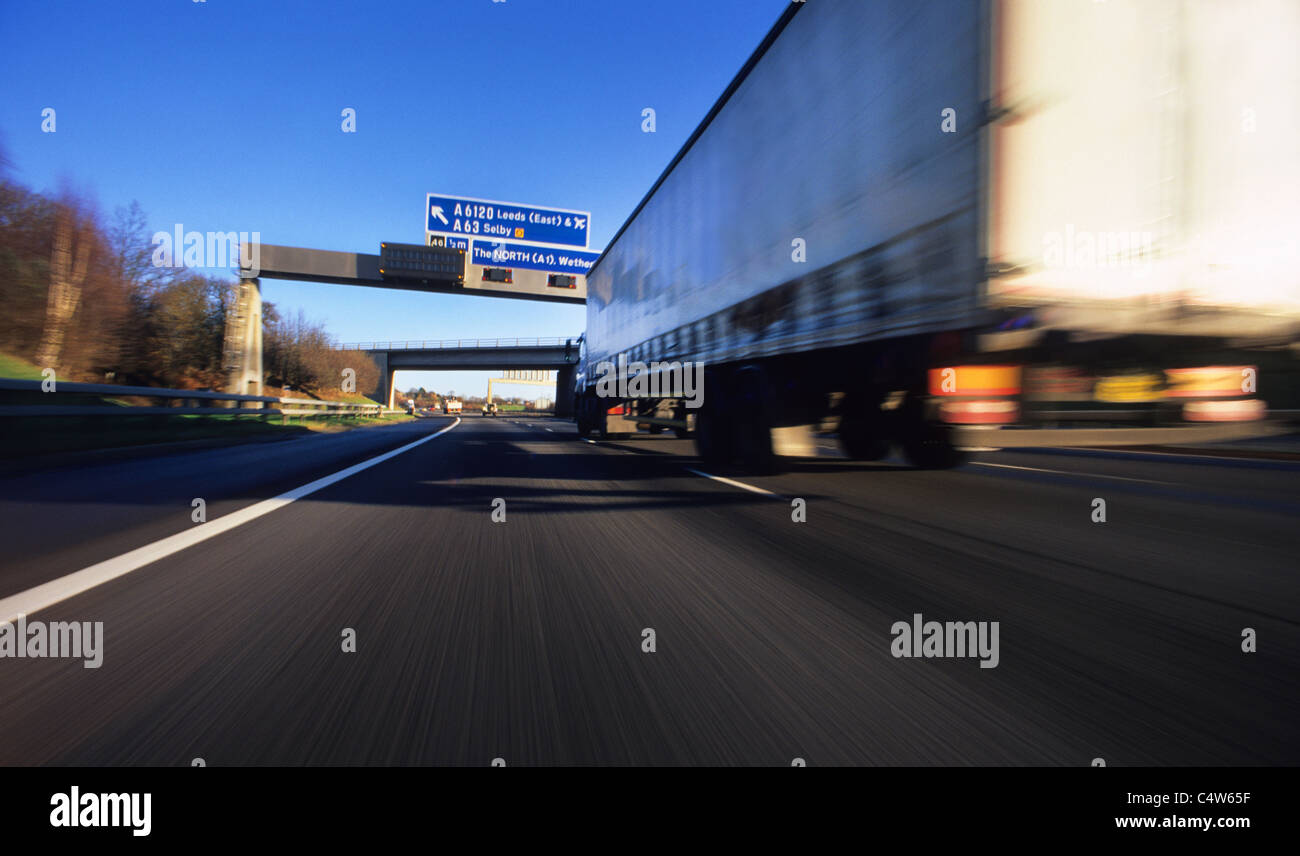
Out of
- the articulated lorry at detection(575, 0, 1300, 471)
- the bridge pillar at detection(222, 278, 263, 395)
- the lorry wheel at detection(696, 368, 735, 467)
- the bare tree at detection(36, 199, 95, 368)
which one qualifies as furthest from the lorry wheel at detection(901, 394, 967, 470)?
the bridge pillar at detection(222, 278, 263, 395)

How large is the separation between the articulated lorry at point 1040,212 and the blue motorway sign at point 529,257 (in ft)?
79.2

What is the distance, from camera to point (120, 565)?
3777 mm

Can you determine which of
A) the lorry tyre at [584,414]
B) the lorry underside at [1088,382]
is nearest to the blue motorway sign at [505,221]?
the lorry tyre at [584,414]

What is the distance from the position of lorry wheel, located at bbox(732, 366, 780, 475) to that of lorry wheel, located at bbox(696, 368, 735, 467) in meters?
0.37

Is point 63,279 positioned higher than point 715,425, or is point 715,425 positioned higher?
point 63,279

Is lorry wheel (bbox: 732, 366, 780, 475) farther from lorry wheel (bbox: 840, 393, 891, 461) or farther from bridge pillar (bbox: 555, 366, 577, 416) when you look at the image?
bridge pillar (bbox: 555, 366, 577, 416)

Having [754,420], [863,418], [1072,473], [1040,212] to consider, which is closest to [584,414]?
[754,420]

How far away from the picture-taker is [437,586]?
362 centimetres

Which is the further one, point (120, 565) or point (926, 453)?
point (926, 453)

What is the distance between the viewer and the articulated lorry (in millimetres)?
4336

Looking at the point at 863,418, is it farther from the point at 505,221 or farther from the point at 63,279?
the point at 63,279

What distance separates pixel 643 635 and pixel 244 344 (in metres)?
31.3

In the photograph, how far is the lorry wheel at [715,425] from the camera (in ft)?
32.5

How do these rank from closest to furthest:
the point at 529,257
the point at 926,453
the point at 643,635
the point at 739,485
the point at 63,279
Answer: the point at 643,635, the point at 739,485, the point at 926,453, the point at 63,279, the point at 529,257
